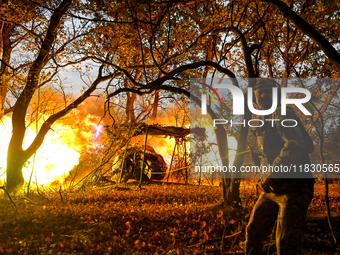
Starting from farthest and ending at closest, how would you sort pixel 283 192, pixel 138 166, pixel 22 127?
pixel 138 166 < pixel 22 127 < pixel 283 192

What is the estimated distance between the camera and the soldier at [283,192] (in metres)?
2.92

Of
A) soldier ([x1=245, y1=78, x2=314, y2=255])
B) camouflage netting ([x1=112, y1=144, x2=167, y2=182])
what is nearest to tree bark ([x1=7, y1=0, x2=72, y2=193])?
camouflage netting ([x1=112, y1=144, x2=167, y2=182])

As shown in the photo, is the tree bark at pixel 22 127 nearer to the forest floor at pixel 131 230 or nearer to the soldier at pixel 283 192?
the forest floor at pixel 131 230

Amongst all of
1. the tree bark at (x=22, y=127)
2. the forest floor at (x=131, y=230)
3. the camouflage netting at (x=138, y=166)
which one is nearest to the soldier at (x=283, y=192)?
the forest floor at (x=131, y=230)

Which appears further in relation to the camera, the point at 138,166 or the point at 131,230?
the point at 138,166

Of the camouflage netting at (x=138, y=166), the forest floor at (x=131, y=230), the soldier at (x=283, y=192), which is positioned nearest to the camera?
the soldier at (x=283, y=192)

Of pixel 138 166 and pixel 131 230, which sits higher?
pixel 138 166

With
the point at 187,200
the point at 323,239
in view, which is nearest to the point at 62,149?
the point at 187,200

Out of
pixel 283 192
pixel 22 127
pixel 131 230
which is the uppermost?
pixel 22 127

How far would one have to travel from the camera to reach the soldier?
9.59 ft

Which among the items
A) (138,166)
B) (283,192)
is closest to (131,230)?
(283,192)

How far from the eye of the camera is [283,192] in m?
2.97

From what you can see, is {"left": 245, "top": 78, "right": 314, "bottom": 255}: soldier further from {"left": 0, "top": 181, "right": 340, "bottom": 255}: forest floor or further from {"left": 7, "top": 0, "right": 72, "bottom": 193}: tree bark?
{"left": 7, "top": 0, "right": 72, "bottom": 193}: tree bark

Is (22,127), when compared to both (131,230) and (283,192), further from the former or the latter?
(283,192)
